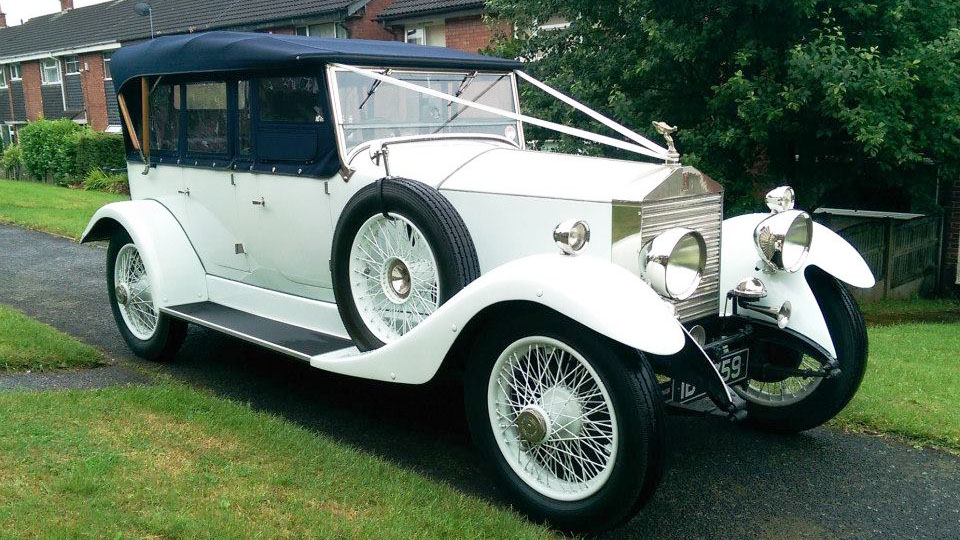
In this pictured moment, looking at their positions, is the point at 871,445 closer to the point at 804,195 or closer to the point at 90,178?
the point at 804,195

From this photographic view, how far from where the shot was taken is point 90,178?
2116cm

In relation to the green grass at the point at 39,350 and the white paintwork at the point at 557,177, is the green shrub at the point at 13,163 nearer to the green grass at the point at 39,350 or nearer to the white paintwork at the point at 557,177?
the green grass at the point at 39,350

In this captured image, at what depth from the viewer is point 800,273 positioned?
4.60 m

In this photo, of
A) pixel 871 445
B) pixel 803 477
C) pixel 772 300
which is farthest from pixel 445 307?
pixel 871 445

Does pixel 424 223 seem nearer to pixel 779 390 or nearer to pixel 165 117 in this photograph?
pixel 779 390

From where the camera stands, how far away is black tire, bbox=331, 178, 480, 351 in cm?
423

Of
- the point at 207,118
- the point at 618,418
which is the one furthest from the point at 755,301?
the point at 207,118

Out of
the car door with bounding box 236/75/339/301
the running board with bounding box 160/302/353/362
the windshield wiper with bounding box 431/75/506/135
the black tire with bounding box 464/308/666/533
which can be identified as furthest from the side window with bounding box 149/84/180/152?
the black tire with bounding box 464/308/666/533

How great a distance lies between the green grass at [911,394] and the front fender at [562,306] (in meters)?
2.20

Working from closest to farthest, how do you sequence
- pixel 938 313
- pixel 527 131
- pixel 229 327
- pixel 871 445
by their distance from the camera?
pixel 871 445
pixel 229 327
pixel 527 131
pixel 938 313

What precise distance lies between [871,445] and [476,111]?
308cm

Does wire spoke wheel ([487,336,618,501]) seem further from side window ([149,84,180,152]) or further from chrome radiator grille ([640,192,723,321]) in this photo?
side window ([149,84,180,152])

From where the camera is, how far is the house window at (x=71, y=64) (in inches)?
1296

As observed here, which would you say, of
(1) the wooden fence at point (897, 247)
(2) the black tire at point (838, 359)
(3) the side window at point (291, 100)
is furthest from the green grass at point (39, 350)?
(1) the wooden fence at point (897, 247)
